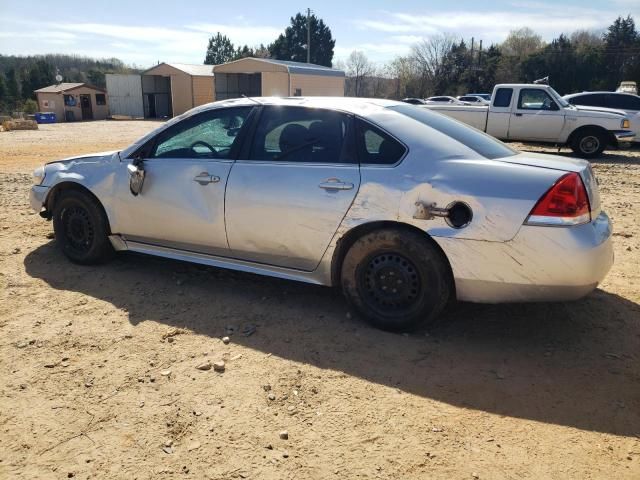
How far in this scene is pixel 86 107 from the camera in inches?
1735

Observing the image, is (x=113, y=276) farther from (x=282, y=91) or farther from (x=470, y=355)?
(x=282, y=91)

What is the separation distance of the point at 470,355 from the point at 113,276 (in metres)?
3.16

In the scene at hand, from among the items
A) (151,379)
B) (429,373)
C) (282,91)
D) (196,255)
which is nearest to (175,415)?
(151,379)

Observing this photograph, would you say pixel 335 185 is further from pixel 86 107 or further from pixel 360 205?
pixel 86 107

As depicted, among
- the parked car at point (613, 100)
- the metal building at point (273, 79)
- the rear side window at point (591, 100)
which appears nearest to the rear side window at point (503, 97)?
the parked car at point (613, 100)

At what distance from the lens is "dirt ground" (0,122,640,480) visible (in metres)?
2.40

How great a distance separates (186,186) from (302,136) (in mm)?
1051

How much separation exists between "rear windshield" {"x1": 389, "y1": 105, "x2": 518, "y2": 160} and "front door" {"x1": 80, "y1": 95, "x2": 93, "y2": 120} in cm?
4582

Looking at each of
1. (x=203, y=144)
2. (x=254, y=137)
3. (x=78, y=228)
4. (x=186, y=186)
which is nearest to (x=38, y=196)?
(x=78, y=228)

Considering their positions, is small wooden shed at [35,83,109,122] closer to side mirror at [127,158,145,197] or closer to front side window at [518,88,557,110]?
front side window at [518,88,557,110]

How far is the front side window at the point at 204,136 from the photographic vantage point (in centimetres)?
414

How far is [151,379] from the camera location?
10.0ft

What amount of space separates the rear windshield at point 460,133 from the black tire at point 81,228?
282 cm

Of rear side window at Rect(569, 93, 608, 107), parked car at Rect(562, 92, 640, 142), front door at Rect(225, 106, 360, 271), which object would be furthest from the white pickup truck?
front door at Rect(225, 106, 360, 271)
